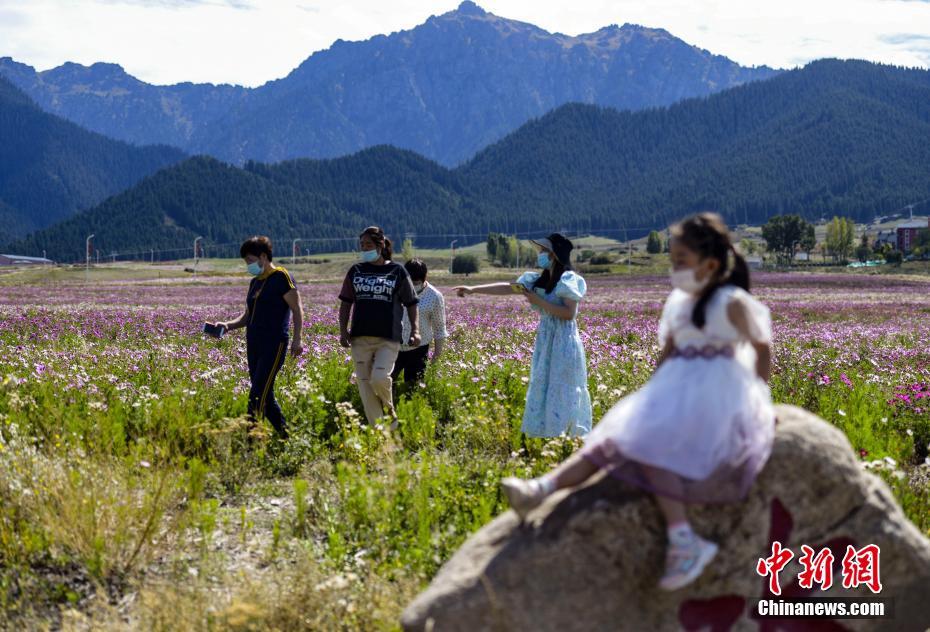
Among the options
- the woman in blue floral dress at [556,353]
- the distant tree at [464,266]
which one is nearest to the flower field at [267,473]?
the woman in blue floral dress at [556,353]

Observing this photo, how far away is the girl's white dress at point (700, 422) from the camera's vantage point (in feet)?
11.8

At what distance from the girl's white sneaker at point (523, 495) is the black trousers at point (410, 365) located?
6.83m

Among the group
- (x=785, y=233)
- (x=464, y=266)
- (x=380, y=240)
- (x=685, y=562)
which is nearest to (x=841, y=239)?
(x=785, y=233)

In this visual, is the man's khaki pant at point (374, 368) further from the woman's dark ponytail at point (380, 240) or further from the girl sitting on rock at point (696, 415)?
the girl sitting on rock at point (696, 415)

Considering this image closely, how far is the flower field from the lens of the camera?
493 centimetres

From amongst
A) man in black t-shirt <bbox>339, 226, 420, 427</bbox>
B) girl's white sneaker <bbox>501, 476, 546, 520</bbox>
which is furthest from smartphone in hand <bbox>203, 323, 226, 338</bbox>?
girl's white sneaker <bbox>501, 476, 546, 520</bbox>

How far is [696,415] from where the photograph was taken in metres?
3.60

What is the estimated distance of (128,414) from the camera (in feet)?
28.1

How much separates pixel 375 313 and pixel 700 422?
5.42m

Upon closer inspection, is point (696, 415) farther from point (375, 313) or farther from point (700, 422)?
point (375, 313)

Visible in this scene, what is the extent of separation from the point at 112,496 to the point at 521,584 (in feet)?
10.8

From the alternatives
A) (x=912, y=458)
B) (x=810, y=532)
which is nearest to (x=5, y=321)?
(x=912, y=458)

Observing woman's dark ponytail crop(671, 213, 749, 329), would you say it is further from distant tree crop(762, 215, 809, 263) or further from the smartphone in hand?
distant tree crop(762, 215, 809, 263)

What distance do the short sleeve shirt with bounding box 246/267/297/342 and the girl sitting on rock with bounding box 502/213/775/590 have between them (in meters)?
5.18
